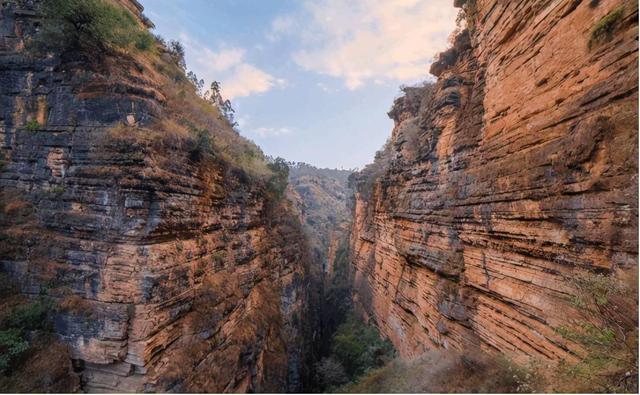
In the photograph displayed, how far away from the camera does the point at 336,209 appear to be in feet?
A: 230

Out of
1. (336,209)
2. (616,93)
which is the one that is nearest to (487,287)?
(616,93)

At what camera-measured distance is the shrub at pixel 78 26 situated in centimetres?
870

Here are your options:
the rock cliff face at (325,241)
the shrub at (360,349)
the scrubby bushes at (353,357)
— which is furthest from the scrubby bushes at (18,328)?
the rock cliff face at (325,241)

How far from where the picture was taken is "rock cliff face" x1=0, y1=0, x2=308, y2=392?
7.68 meters

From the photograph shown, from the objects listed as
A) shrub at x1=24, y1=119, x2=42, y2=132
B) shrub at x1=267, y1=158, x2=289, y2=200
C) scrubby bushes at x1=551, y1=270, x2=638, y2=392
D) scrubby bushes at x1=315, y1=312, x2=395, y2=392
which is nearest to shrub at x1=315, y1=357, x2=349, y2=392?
scrubby bushes at x1=315, y1=312, x2=395, y2=392

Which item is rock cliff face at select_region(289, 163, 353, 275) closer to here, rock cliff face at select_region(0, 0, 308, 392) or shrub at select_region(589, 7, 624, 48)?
rock cliff face at select_region(0, 0, 308, 392)

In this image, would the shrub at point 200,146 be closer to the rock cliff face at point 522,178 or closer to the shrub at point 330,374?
the rock cliff face at point 522,178

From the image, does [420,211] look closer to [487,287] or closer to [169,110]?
[487,287]

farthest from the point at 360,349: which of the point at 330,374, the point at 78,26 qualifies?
the point at 78,26

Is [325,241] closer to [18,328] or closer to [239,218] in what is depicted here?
[239,218]

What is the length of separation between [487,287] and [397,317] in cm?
820

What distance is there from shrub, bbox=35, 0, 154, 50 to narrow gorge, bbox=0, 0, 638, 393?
0.08 m

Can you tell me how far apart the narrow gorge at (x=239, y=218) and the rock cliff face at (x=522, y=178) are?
0.05 metres

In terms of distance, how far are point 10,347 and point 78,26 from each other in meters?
9.72
